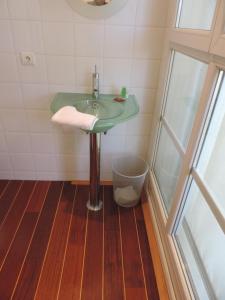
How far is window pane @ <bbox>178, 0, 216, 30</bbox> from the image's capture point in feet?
3.11

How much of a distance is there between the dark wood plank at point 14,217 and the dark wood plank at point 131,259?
779 mm

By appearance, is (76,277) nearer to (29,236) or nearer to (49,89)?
(29,236)

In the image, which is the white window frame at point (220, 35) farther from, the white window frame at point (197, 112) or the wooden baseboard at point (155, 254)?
the wooden baseboard at point (155, 254)

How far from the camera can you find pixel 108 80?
1502 millimetres

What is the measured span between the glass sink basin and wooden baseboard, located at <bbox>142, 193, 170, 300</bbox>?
2.77 feet

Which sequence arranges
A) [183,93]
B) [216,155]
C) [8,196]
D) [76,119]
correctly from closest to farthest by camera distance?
1. [216,155]
2. [76,119]
3. [183,93]
4. [8,196]

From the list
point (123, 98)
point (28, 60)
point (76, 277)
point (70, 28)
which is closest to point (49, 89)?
point (28, 60)

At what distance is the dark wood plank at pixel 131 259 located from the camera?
4.00 feet

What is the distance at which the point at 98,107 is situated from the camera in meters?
1.47

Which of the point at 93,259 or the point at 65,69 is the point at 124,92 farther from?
the point at 93,259

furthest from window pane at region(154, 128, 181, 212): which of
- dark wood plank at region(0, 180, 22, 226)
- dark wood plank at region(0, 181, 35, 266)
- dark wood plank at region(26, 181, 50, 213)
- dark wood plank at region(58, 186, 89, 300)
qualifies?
dark wood plank at region(0, 180, 22, 226)

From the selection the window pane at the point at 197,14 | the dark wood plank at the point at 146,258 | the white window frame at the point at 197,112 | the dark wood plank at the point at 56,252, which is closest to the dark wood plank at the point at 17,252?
the dark wood plank at the point at 56,252

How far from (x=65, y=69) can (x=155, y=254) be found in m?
1.38

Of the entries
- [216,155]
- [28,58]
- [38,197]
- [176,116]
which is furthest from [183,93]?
[38,197]
